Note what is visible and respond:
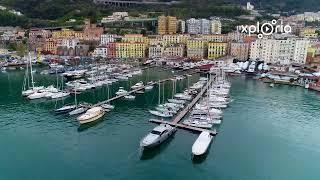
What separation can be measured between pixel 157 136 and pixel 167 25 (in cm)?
5032

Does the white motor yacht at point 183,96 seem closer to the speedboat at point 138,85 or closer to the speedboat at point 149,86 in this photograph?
the speedboat at point 149,86

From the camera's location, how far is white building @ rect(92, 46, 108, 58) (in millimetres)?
56594

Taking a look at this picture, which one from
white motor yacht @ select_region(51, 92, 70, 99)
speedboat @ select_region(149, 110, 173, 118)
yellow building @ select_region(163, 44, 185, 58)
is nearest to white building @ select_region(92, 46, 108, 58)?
yellow building @ select_region(163, 44, 185, 58)

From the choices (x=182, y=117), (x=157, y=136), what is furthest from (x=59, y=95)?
(x=157, y=136)

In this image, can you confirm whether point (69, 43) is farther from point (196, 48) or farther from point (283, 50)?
point (283, 50)

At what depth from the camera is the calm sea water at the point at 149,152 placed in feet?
66.3

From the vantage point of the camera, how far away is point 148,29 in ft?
240

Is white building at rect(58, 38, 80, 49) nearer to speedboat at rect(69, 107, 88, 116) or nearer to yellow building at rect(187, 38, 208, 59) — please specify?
yellow building at rect(187, 38, 208, 59)

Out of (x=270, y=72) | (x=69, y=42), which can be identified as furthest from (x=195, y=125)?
(x=69, y=42)

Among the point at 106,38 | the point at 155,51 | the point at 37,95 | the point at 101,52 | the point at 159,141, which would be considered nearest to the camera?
the point at 159,141

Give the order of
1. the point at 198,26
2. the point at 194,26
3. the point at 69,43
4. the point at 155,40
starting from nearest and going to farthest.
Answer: the point at 155,40
the point at 69,43
the point at 198,26
the point at 194,26

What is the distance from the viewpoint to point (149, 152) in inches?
883

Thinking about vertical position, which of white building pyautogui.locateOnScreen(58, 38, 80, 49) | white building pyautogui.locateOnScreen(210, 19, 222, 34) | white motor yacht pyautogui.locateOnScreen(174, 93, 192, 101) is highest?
white building pyautogui.locateOnScreen(210, 19, 222, 34)

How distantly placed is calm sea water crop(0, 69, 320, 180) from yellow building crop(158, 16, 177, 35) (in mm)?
37814
